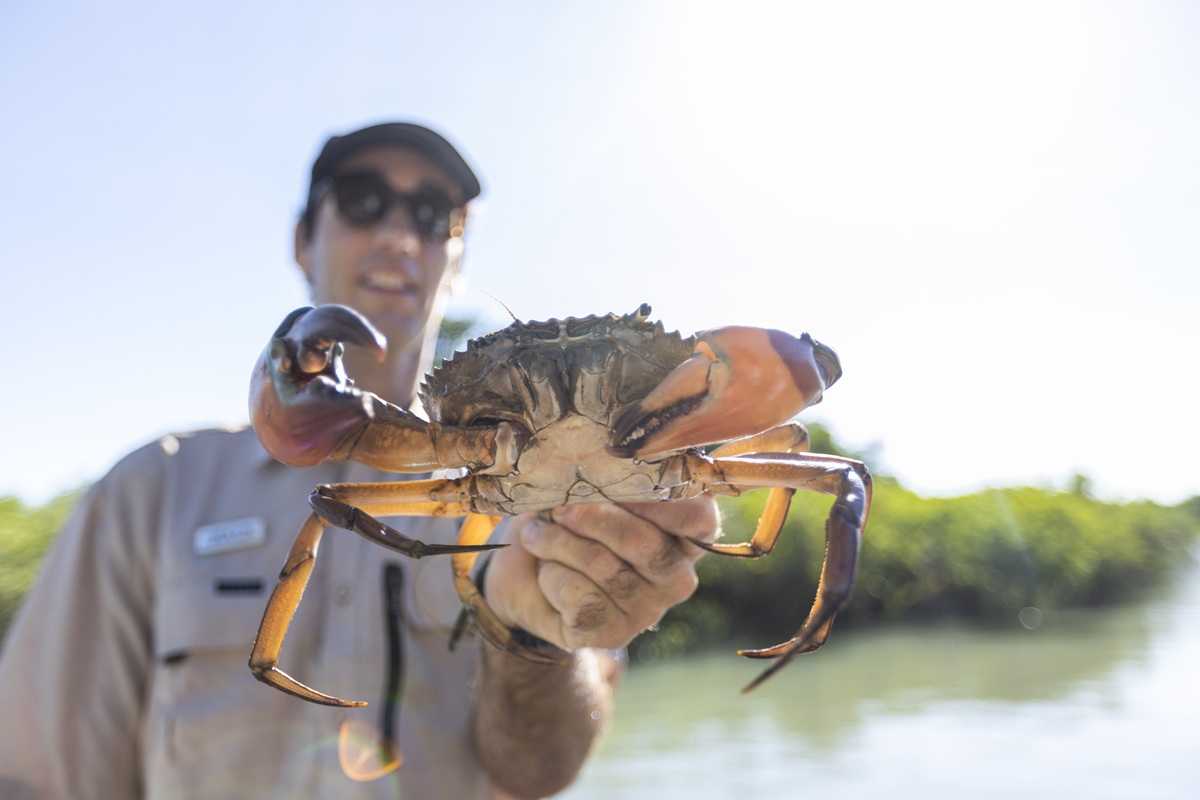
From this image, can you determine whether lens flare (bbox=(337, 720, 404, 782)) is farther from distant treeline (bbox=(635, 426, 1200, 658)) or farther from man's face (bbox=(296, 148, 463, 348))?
distant treeline (bbox=(635, 426, 1200, 658))

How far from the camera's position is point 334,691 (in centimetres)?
298

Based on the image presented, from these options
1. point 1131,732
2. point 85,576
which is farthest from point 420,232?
point 1131,732

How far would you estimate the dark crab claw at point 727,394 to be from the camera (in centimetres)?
167

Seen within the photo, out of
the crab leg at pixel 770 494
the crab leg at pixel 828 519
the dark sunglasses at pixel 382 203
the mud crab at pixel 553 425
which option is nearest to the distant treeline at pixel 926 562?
the dark sunglasses at pixel 382 203

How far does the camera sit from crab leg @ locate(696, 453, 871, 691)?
1618mm

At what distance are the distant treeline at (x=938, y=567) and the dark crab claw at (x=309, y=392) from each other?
12919 millimetres

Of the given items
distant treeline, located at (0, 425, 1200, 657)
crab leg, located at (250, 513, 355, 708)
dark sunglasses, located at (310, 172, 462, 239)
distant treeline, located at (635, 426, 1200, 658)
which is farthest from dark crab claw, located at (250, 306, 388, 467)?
distant treeline, located at (635, 426, 1200, 658)

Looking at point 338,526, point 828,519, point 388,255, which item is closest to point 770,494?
point 828,519

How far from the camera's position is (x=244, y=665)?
3.02m

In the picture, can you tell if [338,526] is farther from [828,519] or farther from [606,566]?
[828,519]

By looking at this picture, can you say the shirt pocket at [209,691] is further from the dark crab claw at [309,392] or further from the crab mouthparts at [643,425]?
the crab mouthparts at [643,425]

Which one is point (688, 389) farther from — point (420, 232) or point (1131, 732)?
point (1131, 732)

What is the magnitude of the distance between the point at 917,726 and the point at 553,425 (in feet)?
42.8

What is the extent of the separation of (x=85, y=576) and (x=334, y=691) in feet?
3.53
